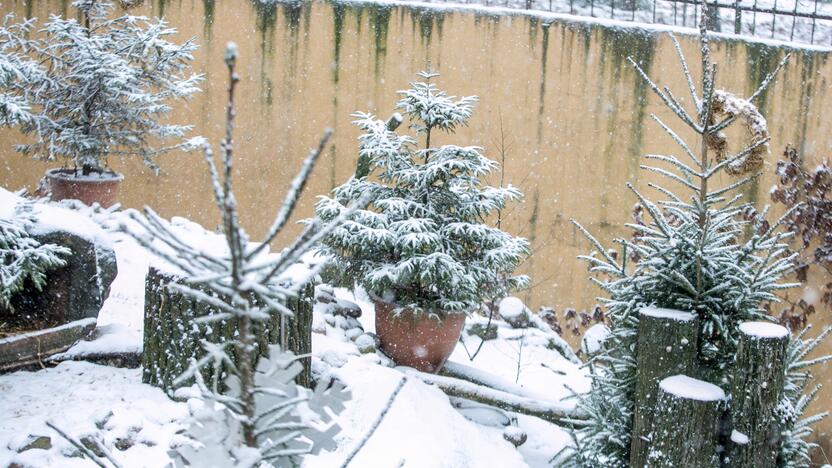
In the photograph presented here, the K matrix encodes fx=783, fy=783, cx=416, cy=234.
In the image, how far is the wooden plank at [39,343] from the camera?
11.4 ft

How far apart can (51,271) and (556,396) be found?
3.20 meters

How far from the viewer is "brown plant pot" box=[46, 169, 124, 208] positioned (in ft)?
18.3

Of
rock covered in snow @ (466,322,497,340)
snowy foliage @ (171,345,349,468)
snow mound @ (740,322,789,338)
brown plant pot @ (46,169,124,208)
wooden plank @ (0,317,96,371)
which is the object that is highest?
snowy foliage @ (171,345,349,468)

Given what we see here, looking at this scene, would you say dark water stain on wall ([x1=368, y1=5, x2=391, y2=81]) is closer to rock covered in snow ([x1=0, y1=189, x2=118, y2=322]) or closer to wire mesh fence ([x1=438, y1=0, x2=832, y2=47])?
wire mesh fence ([x1=438, y1=0, x2=832, y2=47])

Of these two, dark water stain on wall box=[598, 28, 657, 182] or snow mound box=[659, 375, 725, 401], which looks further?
dark water stain on wall box=[598, 28, 657, 182]

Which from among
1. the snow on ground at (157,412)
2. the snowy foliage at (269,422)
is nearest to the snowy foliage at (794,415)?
the snow on ground at (157,412)

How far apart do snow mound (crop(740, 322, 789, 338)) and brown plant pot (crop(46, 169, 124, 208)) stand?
178 inches

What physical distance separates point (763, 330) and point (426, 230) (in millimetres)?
2191

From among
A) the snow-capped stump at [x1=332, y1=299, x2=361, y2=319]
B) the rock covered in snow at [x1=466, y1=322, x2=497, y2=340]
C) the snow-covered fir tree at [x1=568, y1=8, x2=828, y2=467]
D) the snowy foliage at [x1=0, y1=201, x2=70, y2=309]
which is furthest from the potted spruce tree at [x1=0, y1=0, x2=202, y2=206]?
the snow-covered fir tree at [x1=568, y1=8, x2=828, y2=467]

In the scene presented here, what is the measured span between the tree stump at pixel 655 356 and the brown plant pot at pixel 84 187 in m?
4.15

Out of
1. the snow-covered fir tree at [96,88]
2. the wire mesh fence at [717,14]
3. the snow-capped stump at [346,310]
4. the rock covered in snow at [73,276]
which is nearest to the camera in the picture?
the rock covered in snow at [73,276]

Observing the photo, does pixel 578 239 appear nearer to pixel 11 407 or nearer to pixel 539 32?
pixel 539 32

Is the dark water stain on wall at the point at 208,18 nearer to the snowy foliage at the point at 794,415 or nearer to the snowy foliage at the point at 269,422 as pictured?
the snowy foliage at the point at 794,415

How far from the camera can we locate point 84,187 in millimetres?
5617
